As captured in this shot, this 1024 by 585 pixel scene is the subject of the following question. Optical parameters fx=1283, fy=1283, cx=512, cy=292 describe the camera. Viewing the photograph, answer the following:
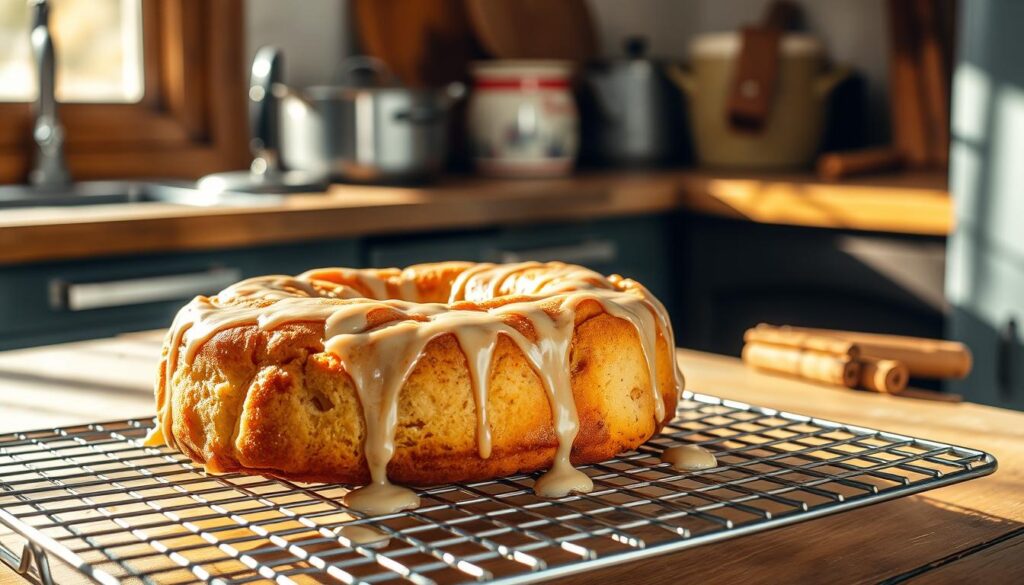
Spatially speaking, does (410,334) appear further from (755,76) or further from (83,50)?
(755,76)

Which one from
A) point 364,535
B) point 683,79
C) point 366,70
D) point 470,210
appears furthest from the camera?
point 683,79

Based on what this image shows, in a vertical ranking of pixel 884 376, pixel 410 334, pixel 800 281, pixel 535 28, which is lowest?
pixel 800 281

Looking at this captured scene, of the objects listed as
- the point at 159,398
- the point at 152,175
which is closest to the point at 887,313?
the point at 152,175

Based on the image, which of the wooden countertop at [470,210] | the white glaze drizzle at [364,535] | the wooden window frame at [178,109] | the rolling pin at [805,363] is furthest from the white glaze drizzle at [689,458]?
the wooden window frame at [178,109]

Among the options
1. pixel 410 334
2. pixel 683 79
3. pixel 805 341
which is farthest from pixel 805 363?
pixel 683 79

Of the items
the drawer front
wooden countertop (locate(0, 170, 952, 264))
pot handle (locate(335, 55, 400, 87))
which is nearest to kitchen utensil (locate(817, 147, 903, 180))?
wooden countertop (locate(0, 170, 952, 264))

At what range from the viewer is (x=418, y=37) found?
301 cm

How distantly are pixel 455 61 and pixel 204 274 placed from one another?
123 cm

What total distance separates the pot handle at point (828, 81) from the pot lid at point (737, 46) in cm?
6

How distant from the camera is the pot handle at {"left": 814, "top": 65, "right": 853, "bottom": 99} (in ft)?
10.0

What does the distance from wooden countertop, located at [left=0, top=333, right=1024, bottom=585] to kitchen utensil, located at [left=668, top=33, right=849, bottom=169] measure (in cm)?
183

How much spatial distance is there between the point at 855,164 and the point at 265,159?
122cm

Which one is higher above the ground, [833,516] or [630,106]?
[630,106]

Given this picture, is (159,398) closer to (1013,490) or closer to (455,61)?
(1013,490)
